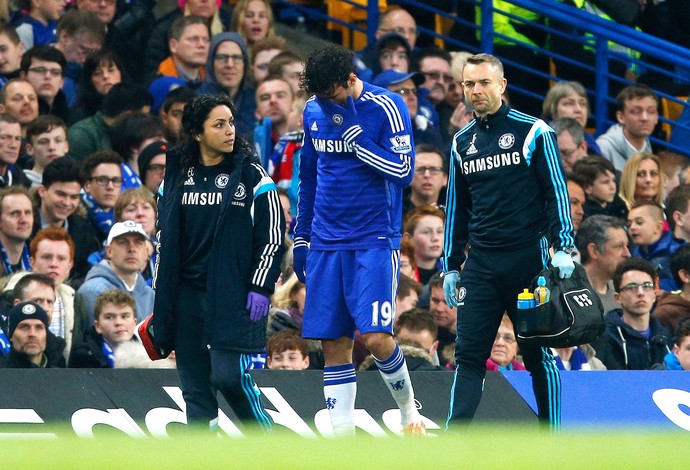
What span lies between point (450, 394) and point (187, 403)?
1977mm

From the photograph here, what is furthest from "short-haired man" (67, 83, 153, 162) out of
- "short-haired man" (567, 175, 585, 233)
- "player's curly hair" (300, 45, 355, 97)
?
"player's curly hair" (300, 45, 355, 97)

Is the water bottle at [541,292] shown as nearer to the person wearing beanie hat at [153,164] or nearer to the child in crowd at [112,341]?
the child in crowd at [112,341]

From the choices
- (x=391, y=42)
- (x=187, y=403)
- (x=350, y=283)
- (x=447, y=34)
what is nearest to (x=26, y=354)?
(x=187, y=403)

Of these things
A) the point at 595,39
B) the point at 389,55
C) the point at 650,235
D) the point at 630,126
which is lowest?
the point at 650,235

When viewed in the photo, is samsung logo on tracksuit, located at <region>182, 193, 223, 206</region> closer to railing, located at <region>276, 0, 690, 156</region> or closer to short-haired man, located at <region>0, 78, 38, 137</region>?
short-haired man, located at <region>0, 78, 38, 137</region>

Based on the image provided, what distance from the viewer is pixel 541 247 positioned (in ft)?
34.3

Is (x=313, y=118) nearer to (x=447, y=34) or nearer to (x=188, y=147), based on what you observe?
(x=188, y=147)

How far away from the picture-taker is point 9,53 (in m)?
15.2

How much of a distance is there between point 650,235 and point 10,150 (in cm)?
541

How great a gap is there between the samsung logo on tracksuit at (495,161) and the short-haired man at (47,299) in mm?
3267

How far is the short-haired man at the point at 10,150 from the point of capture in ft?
44.7

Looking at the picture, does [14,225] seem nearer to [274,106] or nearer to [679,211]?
[274,106]

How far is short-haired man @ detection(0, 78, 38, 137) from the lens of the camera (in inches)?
571

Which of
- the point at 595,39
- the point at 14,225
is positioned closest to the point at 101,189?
the point at 14,225
